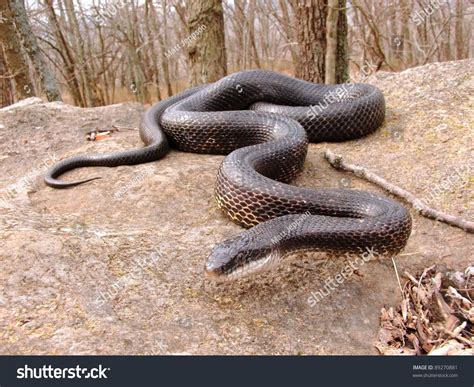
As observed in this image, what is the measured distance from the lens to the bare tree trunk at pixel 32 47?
924 cm

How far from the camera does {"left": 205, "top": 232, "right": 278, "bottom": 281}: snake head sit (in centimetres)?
276

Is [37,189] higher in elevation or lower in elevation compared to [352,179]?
higher

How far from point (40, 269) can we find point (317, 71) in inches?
266

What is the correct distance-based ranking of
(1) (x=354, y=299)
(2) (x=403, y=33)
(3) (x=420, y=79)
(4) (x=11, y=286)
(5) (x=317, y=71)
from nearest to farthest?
(4) (x=11, y=286) < (1) (x=354, y=299) < (3) (x=420, y=79) < (5) (x=317, y=71) < (2) (x=403, y=33)

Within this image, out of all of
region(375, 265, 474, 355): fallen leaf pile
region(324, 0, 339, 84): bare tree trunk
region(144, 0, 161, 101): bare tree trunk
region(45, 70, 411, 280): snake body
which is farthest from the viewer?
region(144, 0, 161, 101): bare tree trunk

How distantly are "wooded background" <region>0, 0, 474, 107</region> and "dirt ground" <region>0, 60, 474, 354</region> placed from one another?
3248mm

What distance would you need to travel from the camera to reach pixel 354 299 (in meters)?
2.95

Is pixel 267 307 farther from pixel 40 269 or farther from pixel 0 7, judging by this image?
pixel 0 7

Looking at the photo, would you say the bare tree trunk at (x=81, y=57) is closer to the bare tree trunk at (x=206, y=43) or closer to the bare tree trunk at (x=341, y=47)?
the bare tree trunk at (x=206, y=43)

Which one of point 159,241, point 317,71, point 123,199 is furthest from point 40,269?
point 317,71

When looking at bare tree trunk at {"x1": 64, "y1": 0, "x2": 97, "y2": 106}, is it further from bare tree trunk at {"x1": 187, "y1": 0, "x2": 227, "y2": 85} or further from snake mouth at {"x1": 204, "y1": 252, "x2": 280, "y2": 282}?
snake mouth at {"x1": 204, "y1": 252, "x2": 280, "y2": 282}

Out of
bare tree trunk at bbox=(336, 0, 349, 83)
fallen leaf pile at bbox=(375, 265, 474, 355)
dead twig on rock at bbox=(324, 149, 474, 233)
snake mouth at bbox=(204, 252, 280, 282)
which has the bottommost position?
fallen leaf pile at bbox=(375, 265, 474, 355)

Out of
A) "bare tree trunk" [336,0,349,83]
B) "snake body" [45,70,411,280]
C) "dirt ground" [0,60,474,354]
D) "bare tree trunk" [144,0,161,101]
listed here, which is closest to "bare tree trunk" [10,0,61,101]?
"snake body" [45,70,411,280]

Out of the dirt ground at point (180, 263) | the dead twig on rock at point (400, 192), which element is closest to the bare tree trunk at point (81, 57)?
the dirt ground at point (180, 263)
